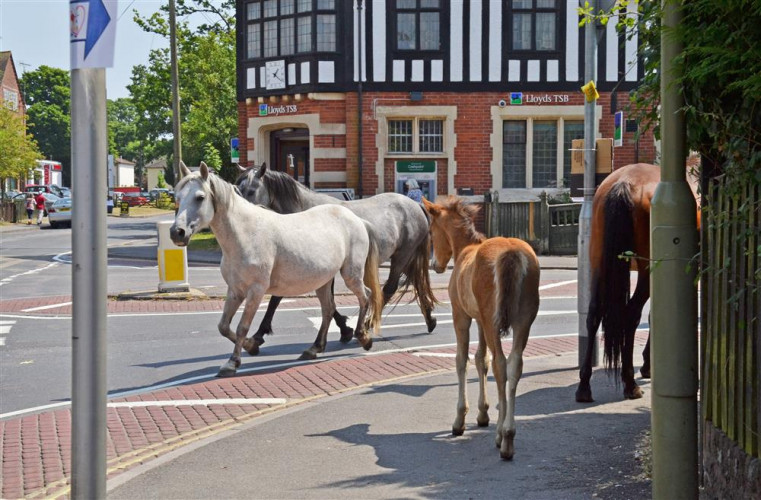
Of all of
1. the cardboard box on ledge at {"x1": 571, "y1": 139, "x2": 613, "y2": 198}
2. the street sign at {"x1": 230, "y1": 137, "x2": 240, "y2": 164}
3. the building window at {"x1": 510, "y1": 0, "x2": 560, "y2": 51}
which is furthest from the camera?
the street sign at {"x1": 230, "y1": 137, "x2": 240, "y2": 164}

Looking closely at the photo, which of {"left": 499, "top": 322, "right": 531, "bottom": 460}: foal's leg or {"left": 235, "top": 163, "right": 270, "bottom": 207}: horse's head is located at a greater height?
{"left": 235, "top": 163, "right": 270, "bottom": 207}: horse's head

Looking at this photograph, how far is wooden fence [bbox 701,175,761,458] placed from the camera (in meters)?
4.56

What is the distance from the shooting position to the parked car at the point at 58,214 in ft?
159

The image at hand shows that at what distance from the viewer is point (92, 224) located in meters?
4.19

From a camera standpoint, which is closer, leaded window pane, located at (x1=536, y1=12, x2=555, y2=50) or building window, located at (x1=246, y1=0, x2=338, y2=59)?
leaded window pane, located at (x1=536, y1=12, x2=555, y2=50)

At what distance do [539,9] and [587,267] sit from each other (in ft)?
68.7

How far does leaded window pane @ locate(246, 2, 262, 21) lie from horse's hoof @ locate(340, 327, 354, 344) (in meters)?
20.9

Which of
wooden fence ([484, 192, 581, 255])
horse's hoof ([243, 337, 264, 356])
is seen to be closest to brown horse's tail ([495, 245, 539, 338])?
Result: horse's hoof ([243, 337, 264, 356])

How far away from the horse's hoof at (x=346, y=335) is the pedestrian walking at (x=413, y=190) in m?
16.2

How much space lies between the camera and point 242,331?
9.94 meters

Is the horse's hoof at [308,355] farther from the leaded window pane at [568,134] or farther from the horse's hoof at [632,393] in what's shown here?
the leaded window pane at [568,134]

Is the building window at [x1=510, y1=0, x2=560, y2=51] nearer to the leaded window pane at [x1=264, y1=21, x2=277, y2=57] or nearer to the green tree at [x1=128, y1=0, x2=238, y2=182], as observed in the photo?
the leaded window pane at [x1=264, y1=21, x2=277, y2=57]


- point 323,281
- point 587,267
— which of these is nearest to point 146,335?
point 323,281

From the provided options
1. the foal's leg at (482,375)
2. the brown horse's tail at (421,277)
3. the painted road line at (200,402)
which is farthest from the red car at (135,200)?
the foal's leg at (482,375)
